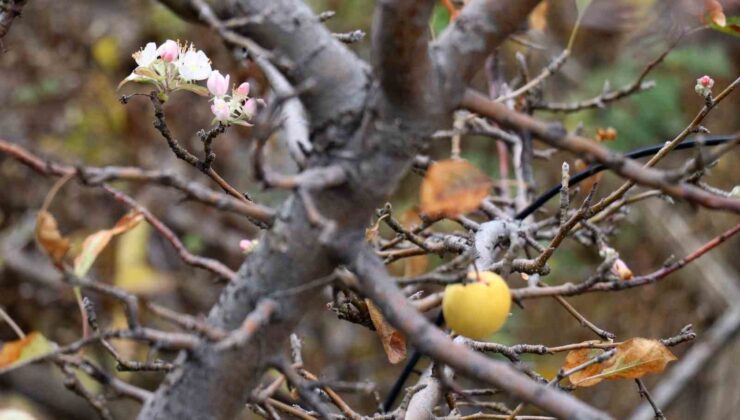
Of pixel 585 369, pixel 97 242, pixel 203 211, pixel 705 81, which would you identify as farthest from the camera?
pixel 203 211

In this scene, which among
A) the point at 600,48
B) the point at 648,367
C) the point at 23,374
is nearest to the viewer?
the point at 648,367

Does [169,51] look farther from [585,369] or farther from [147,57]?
[585,369]

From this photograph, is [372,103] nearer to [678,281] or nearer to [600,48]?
[678,281]

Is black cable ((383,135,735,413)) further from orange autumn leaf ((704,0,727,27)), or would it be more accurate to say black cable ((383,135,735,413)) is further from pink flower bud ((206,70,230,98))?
pink flower bud ((206,70,230,98))

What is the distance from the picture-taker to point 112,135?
200 centimetres

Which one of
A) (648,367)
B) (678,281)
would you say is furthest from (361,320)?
(678,281)

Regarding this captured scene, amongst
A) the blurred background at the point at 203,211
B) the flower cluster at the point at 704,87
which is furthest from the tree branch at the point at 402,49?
the blurred background at the point at 203,211

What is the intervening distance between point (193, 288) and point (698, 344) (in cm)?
138

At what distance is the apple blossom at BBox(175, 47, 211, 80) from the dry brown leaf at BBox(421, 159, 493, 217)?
0.97 feet

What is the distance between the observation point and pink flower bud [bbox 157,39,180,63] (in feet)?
2.01

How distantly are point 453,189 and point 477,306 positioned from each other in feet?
0.25

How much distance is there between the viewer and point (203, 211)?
203cm

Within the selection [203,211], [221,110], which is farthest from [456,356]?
[203,211]

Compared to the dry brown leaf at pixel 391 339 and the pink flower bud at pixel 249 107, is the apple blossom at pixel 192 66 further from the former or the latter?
the dry brown leaf at pixel 391 339
